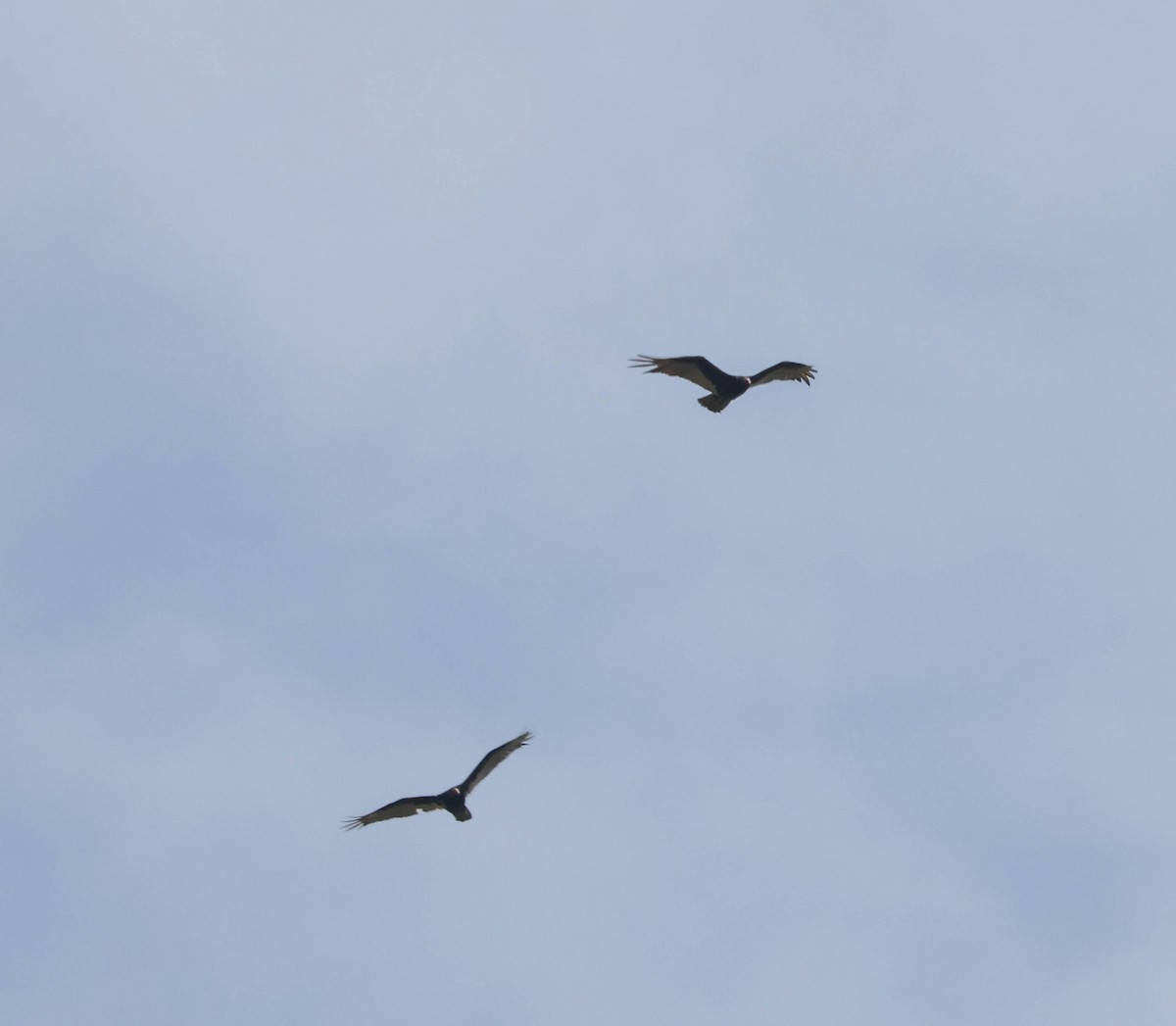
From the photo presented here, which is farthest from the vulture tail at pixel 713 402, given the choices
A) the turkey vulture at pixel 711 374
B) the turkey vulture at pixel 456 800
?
the turkey vulture at pixel 456 800

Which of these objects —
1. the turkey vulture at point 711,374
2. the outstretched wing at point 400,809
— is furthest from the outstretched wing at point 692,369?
the outstretched wing at point 400,809

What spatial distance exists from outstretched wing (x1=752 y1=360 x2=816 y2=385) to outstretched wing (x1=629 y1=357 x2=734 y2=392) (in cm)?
132

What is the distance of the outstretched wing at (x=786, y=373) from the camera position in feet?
158

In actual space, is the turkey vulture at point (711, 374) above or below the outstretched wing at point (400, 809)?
above

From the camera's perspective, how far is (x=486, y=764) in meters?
48.6

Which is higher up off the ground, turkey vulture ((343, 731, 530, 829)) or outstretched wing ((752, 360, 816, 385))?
outstretched wing ((752, 360, 816, 385))

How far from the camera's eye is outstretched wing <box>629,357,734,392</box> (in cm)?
4669

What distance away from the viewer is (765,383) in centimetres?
4912

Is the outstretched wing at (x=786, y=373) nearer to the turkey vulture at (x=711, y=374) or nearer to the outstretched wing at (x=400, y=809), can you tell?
the turkey vulture at (x=711, y=374)

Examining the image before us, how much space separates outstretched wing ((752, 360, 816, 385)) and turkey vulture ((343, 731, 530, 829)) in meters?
12.2

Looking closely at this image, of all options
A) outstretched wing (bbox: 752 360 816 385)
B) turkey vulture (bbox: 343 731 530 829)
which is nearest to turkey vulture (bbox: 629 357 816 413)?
outstretched wing (bbox: 752 360 816 385)

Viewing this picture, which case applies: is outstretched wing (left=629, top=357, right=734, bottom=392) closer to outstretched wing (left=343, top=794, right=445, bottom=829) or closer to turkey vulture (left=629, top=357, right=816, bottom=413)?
turkey vulture (left=629, top=357, right=816, bottom=413)

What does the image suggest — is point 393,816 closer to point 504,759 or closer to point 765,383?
point 504,759

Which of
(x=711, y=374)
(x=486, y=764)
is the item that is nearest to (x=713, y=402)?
(x=711, y=374)
